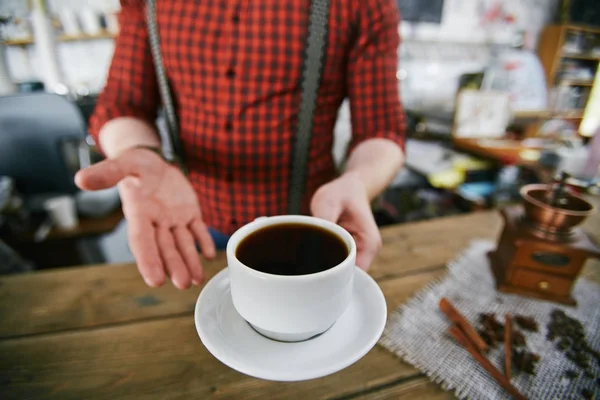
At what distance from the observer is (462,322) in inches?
27.0

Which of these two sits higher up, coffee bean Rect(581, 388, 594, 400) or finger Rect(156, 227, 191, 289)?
finger Rect(156, 227, 191, 289)

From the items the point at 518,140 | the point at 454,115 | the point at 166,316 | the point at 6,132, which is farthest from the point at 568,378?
the point at 6,132

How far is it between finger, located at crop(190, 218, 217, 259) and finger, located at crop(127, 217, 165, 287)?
0.10 metres

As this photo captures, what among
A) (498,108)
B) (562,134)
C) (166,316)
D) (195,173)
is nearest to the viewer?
(166,316)

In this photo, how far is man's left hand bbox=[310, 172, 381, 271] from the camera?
2.34 feet

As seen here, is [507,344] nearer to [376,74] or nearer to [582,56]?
[376,74]

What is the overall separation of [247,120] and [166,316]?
63 centimetres

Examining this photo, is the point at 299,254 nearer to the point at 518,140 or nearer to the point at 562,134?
the point at 518,140

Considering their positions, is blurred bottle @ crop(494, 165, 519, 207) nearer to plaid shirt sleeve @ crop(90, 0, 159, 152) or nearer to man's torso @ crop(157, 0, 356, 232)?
man's torso @ crop(157, 0, 356, 232)

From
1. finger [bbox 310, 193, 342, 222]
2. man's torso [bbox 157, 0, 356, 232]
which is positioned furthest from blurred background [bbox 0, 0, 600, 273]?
finger [bbox 310, 193, 342, 222]

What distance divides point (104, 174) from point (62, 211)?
7.87 ft

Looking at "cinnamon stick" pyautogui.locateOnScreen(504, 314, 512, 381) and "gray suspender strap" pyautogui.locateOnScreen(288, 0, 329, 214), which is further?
"gray suspender strap" pyautogui.locateOnScreen(288, 0, 329, 214)

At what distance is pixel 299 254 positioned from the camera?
1.91ft

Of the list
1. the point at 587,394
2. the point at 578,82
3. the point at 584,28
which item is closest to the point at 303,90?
the point at 587,394
